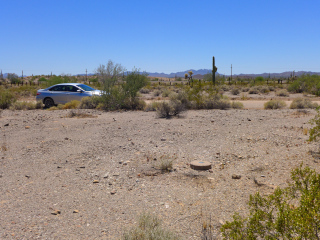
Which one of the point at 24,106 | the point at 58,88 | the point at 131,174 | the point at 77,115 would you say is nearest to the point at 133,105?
the point at 77,115

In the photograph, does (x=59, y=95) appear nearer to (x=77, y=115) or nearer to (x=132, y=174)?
(x=77, y=115)

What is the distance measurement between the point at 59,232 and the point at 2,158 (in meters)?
4.32

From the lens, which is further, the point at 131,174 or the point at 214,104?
the point at 214,104

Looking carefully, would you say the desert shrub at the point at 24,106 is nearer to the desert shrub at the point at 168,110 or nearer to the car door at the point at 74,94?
the car door at the point at 74,94

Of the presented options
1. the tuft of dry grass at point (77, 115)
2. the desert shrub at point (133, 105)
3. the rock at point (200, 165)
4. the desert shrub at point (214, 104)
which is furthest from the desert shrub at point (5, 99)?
the rock at point (200, 165)

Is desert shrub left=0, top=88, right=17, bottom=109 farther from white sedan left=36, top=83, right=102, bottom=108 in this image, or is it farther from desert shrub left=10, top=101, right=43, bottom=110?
white sedan left=36, top=83, right=102, bottom=108

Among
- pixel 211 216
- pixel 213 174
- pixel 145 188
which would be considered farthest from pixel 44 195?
pixel 213 174

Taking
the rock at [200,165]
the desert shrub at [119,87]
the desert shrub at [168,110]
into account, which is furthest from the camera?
the desert shrub at [119,87]

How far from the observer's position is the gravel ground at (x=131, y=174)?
426 cm

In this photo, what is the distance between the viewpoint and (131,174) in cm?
618

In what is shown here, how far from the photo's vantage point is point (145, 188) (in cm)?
547

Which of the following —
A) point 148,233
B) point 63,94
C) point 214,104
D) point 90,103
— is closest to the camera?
point 148,233

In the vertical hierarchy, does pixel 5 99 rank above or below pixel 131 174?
above

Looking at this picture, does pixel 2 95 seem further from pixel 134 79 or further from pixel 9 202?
pixel 9 202
